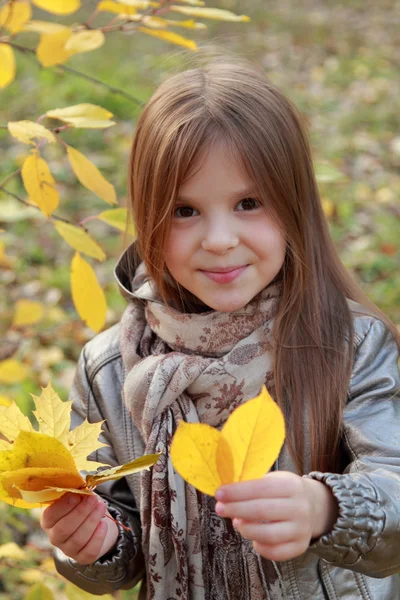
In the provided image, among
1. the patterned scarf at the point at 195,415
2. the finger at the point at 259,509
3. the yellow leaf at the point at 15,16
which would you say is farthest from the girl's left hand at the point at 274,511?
the yellow leaf at the point at 15,16

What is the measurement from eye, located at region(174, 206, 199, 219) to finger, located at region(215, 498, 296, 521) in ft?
1.61

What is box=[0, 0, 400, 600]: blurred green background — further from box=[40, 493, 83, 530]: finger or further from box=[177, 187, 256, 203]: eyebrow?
box=[40, 493, 83, 530]: finger

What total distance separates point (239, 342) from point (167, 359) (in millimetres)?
117

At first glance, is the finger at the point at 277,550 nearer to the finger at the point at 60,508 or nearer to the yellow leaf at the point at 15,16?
the finger at the point at 60,508

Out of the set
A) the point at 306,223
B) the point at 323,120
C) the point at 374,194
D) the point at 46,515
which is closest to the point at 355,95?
the point at 323,120

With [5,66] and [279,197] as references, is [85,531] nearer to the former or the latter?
[279,197]

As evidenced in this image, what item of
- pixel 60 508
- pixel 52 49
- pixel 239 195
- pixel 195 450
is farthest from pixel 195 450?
pixel 52 49

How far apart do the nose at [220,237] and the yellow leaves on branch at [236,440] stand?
419 mm

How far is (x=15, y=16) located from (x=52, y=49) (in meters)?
0.09

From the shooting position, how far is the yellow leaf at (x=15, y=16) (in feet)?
4.00

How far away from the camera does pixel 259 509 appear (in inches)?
28.2

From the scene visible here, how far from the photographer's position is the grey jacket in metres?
0.87

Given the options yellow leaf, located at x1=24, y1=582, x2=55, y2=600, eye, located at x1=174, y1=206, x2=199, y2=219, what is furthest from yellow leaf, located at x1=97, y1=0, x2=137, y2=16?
yellow leaf, located at x1=24, y1=582, x2=55, y2=600

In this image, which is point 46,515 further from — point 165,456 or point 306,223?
point 306,223
